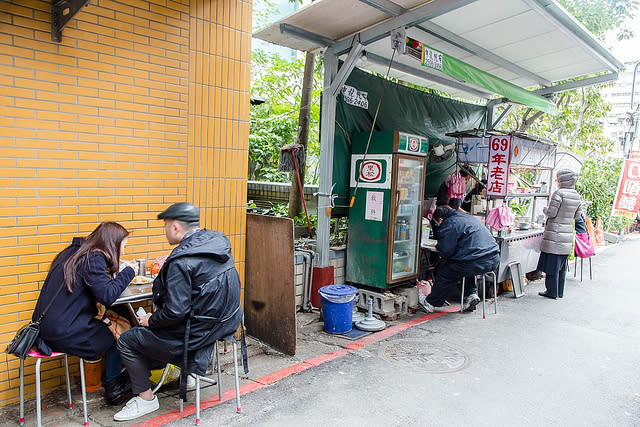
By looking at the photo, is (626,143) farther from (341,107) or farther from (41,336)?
(41,336)

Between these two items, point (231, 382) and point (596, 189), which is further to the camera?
point (596, 189)

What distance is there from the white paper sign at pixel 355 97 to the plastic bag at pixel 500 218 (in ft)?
9.02

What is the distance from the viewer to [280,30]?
233 inches

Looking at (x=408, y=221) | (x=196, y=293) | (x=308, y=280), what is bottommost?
(x=308, y=280)

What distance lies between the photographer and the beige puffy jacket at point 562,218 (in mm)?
7418

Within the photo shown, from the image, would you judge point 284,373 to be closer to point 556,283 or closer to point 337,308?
point 337,308

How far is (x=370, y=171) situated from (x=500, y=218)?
98.3 inches

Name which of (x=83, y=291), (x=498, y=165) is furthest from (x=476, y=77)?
(x=83, y=291)


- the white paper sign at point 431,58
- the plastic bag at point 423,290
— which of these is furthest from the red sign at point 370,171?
the plastic bag at point 423,290

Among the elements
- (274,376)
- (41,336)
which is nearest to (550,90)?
(274,376)

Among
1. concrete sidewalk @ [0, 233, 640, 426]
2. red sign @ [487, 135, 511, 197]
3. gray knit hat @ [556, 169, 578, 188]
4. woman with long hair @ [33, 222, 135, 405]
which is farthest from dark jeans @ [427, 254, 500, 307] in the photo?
woman with long hair @ [33, 222, 135, 405]

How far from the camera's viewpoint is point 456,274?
6328 mm

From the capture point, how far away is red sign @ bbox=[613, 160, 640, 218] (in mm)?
13961

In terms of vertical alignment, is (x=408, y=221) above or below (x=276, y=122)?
below
